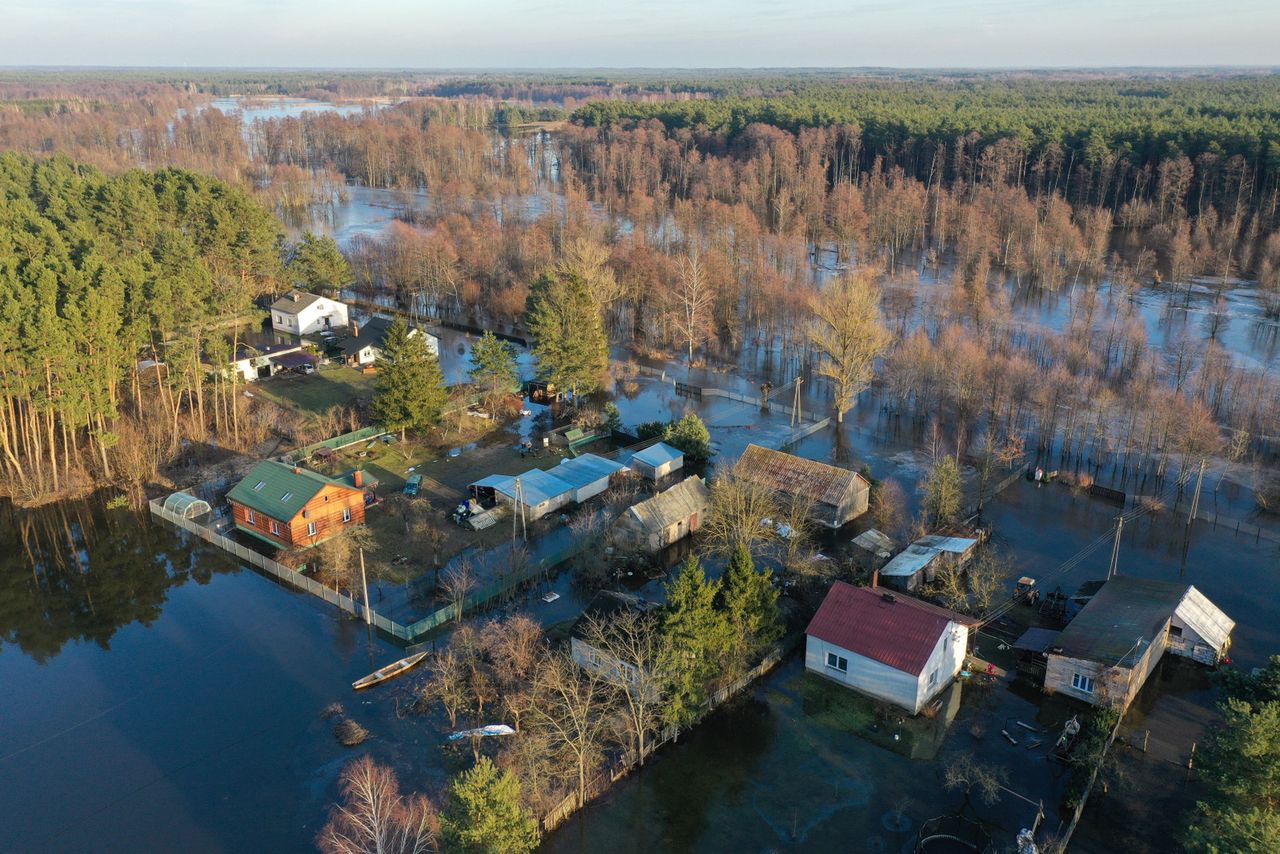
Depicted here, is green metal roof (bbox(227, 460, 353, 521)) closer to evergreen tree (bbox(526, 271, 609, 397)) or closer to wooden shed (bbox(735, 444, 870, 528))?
evergreen tree (bbox(526, 271, 609, 397))

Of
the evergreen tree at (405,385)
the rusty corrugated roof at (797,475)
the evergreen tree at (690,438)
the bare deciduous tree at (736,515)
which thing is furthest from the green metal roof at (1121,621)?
the evergreen tree at (405,385)

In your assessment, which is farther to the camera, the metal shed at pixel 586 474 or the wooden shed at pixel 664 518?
the metal shed at pixel 586 474

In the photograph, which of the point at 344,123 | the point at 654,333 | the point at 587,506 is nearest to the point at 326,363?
the point at 654,333

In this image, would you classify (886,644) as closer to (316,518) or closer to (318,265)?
(316,518)

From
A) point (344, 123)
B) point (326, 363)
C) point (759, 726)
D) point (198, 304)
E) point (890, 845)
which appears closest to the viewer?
point (890, 845)

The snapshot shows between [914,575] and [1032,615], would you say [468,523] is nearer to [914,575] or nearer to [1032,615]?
[914,575]

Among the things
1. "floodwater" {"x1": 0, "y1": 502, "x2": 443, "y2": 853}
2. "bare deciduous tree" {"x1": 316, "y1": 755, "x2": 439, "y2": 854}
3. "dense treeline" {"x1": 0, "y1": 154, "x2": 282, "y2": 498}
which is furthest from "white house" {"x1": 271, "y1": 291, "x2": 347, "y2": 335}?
"bare deciduous tree" {"x1": 316, "y1": 755, "x2": 439, "y2": 854}

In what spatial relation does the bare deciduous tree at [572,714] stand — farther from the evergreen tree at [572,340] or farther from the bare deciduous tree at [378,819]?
the evergreen tree at [572,340]

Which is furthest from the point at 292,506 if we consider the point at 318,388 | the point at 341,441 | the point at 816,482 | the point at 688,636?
the point at 816,482
